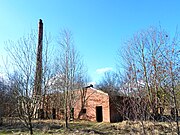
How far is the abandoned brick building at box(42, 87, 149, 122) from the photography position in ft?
83.2

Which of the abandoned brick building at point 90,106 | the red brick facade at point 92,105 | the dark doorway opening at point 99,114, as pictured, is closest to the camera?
the abandoned brick building at point 90,106

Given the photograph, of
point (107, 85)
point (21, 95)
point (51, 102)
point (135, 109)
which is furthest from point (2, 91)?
point (107, 85)

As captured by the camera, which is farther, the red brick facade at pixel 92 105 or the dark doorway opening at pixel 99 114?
the dark doorway opening at pixel 99 114

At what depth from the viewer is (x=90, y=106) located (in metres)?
27.9

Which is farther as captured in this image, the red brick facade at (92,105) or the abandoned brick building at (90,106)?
the red brick facade at (92,105)

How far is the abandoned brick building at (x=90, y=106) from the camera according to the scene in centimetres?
2537

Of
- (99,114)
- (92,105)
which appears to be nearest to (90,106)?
(92,105)

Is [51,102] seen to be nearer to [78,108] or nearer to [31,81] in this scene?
[78,108]

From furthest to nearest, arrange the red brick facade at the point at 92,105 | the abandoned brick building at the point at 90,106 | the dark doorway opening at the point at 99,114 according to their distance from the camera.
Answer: the dark doorway opening at the point at 99,114
the red brick facade at the point at 92,105
the abandoned brick building at the point at 90,106

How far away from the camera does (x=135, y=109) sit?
6125 mm

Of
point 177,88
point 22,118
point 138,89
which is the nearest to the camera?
point 177,88

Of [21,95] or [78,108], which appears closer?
[21,95]

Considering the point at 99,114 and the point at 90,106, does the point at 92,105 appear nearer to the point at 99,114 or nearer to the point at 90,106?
the point at 90,106

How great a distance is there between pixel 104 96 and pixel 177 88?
21176mm
